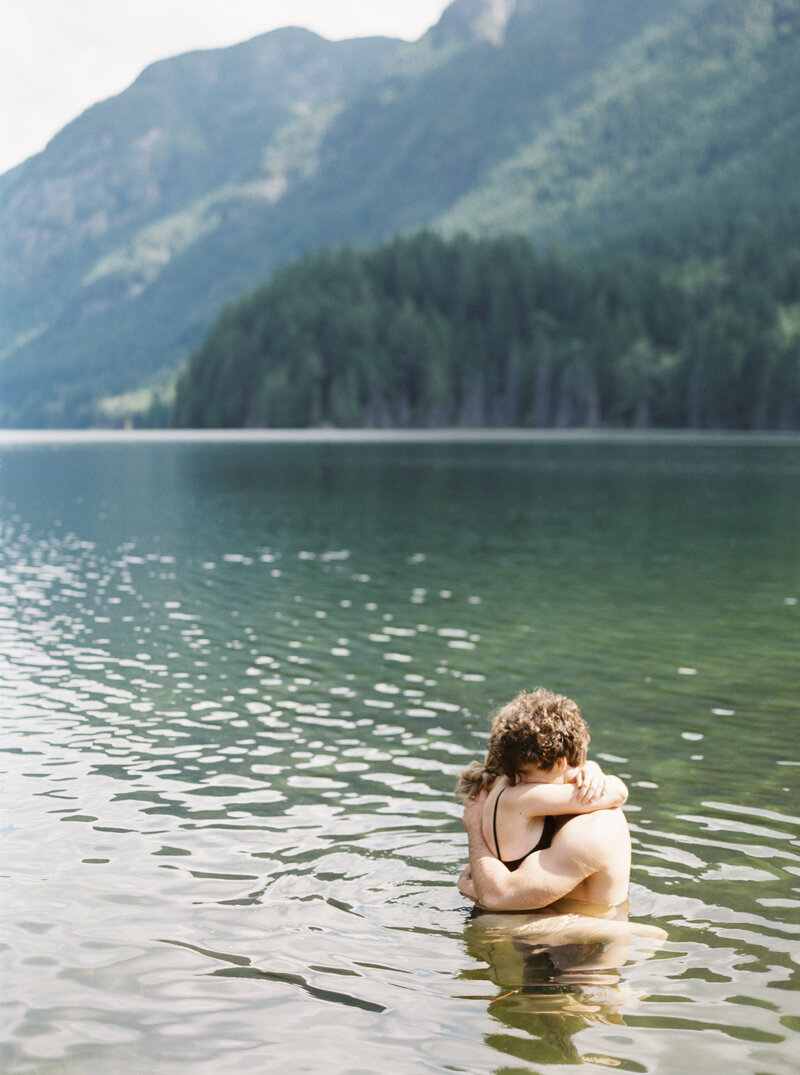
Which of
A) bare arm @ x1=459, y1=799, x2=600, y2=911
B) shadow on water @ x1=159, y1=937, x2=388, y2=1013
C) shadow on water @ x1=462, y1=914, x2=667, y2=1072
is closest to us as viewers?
shadow on water @ x1=462, y1=914, x2=667, y2=1072

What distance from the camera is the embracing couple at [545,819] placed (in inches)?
382

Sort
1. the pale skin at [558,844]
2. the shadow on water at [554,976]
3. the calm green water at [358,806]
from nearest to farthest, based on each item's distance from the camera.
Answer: the shadow on water at [554,976], the calm green water at [358,806], the pale skin at [558,844]

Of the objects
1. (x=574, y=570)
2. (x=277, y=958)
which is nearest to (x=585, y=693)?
(x=277, y=958)

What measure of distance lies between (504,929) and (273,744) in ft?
23.0

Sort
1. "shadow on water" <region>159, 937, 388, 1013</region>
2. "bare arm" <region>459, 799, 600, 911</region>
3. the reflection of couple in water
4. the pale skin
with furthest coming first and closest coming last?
"bare arm" <region>459, 799, 600, 911</region>, the pale skin, the reflection of couple in water, "shadow on water" <region>159, 937, 388, 1013</region>

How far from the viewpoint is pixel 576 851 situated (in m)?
9.88

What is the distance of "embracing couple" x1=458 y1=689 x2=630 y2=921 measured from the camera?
9703mm

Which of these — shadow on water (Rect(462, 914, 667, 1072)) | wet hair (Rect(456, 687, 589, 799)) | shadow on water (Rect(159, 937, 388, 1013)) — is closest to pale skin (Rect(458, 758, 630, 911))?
wet hair (Rect(456, 687, 589, 799))

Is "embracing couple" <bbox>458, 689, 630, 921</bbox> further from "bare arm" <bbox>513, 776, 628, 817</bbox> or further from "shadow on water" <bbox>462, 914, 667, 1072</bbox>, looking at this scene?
"shadow on water" <bbox>462, 914, 667, 1072</bbox>

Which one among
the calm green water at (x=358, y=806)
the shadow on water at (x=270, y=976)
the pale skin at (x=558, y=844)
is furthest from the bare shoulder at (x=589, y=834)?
the shadow on water at (x=270, y=976)

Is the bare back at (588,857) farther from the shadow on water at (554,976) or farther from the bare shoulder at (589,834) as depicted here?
the shadow on water at (554,976)

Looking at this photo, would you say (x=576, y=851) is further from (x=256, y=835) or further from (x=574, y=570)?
(x=574, y=570)

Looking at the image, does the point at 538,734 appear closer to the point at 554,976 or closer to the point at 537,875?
the point at 537,875

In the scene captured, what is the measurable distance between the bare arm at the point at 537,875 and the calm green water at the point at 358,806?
0.43 m
